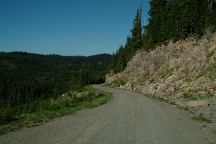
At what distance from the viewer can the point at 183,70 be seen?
171 feet

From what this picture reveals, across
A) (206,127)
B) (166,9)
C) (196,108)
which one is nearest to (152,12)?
(166,9)

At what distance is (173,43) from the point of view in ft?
224

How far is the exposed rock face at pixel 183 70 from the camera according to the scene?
38844 millimetres

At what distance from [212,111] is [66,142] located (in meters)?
16.2

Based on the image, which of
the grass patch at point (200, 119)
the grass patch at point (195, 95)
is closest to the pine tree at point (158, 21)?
the grass patch at point (195, 95)

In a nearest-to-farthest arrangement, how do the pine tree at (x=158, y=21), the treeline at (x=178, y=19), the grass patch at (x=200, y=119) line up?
1. the grass patch at (x=200, y=119)
2. the treeline at (x=178, y=19)
3. the pine tree at (x=158, y=21)

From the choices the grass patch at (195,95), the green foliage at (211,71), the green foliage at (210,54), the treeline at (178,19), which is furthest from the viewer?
the treeline at (178,19)

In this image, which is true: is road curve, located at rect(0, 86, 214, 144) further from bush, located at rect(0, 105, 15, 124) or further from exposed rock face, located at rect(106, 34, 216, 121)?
exposed rock face, located at rect(106, 34, 216, 121)

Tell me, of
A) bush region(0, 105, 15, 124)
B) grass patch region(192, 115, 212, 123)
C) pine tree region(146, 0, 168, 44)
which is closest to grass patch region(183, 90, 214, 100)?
grass patch region(192, 115, 212, 123)

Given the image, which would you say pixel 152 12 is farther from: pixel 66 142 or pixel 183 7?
pixel 66 142

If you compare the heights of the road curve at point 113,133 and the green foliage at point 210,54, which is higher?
the green foliage at point 210,54

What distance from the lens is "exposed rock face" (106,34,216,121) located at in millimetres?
38844

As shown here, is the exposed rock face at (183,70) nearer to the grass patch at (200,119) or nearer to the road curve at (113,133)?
the grass patch at (200,119)

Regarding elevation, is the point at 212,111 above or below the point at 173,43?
below
